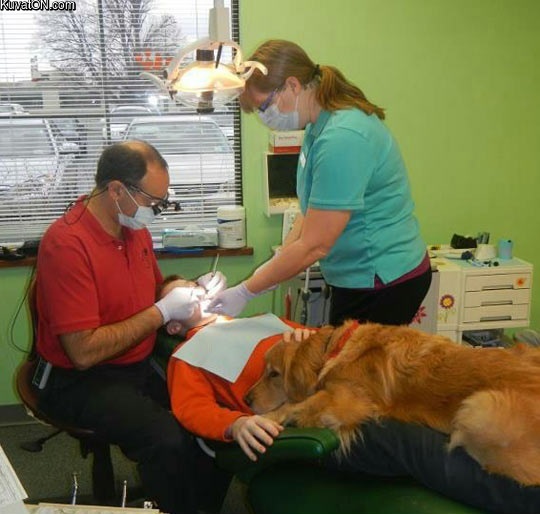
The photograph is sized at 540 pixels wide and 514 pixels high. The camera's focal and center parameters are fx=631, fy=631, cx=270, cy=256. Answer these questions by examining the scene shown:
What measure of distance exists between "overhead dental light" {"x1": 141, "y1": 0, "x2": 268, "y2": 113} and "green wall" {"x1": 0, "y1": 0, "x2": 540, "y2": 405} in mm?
1176

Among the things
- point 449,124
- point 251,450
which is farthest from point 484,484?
point 449,124

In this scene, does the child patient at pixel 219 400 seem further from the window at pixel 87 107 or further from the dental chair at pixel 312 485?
the window at pixel 87 107

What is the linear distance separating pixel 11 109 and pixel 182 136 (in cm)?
76

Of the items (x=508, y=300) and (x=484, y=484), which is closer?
(x=484, y=484)

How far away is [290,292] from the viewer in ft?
9.46

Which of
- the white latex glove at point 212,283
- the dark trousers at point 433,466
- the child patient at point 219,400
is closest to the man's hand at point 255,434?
the child patient at point 219,400

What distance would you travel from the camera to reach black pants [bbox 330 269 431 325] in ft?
6.35

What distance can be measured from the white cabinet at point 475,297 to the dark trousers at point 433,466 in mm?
1377

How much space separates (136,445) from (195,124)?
1.73 meters

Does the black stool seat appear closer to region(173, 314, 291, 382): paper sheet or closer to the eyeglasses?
region(173, 314, 291, 382): paper sheet

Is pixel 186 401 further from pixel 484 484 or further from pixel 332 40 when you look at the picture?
pixel 332 40

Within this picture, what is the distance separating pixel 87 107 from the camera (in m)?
2.87

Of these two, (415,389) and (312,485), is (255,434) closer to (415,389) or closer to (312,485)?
(312,485)

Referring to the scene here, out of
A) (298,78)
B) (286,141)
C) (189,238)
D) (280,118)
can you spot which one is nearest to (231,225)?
(189,238)
